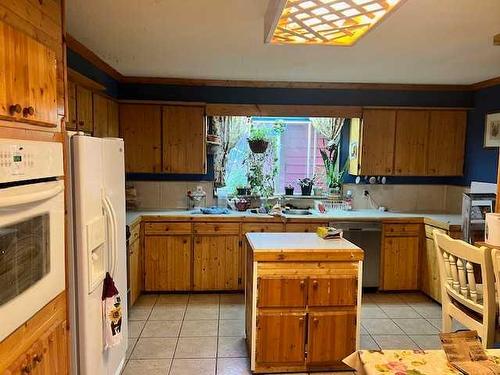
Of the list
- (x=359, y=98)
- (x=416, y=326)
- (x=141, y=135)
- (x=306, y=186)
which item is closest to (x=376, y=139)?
(x=359, y=98)

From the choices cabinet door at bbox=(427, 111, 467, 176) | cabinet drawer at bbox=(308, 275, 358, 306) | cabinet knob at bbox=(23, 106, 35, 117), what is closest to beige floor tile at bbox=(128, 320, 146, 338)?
cabinet drawer at bbox=(308, 275, 358, 306)

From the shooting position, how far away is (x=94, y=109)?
3611 mm

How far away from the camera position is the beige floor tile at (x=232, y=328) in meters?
3.40

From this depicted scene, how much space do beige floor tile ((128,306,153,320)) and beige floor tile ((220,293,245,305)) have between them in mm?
776

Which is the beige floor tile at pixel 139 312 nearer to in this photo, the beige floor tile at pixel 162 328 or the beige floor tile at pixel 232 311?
the beige floor tile at pixel 162 328

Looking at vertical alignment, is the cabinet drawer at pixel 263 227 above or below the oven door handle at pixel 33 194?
below

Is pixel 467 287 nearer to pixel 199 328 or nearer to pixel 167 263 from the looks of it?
pixel 199 328

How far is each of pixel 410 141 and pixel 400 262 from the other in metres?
1.47

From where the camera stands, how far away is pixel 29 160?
5.06ft

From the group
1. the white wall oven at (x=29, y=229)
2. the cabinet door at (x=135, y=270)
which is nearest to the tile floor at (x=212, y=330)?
the cabinet door at (x=135, y=270)

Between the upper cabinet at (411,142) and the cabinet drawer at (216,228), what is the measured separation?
5.55ft

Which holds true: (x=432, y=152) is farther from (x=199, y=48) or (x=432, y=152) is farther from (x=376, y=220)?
(x=199, y=48)

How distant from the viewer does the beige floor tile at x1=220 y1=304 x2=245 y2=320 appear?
149 inches

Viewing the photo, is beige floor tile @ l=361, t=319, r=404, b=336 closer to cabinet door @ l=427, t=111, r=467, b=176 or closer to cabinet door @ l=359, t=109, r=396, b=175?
cabinet door @ l=359, t=109, r=396, b=175
